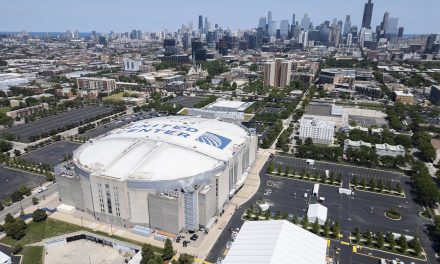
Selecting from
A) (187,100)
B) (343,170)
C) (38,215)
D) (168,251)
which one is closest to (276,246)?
(168,251)

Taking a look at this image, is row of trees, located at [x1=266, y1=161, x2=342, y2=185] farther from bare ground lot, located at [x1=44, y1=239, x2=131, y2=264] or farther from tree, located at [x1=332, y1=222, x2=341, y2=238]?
bare ground lot, located at [x1=44, y1=239, x2=131, y2=264]

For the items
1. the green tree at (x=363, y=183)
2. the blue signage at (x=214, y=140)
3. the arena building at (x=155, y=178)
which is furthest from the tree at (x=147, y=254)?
the green tree at (x=363, y=183)

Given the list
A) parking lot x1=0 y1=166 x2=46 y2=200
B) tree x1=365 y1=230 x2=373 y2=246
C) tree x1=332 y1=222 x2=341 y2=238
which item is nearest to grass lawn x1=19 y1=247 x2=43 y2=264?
parking lot x1=0 y1=166 x2=46 y2=200

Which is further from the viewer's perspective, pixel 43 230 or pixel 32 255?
pixel 43 230

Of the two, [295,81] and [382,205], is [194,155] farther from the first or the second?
[295,81]

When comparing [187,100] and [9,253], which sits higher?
[187,100]

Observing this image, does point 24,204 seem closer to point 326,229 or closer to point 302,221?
point 302,221
